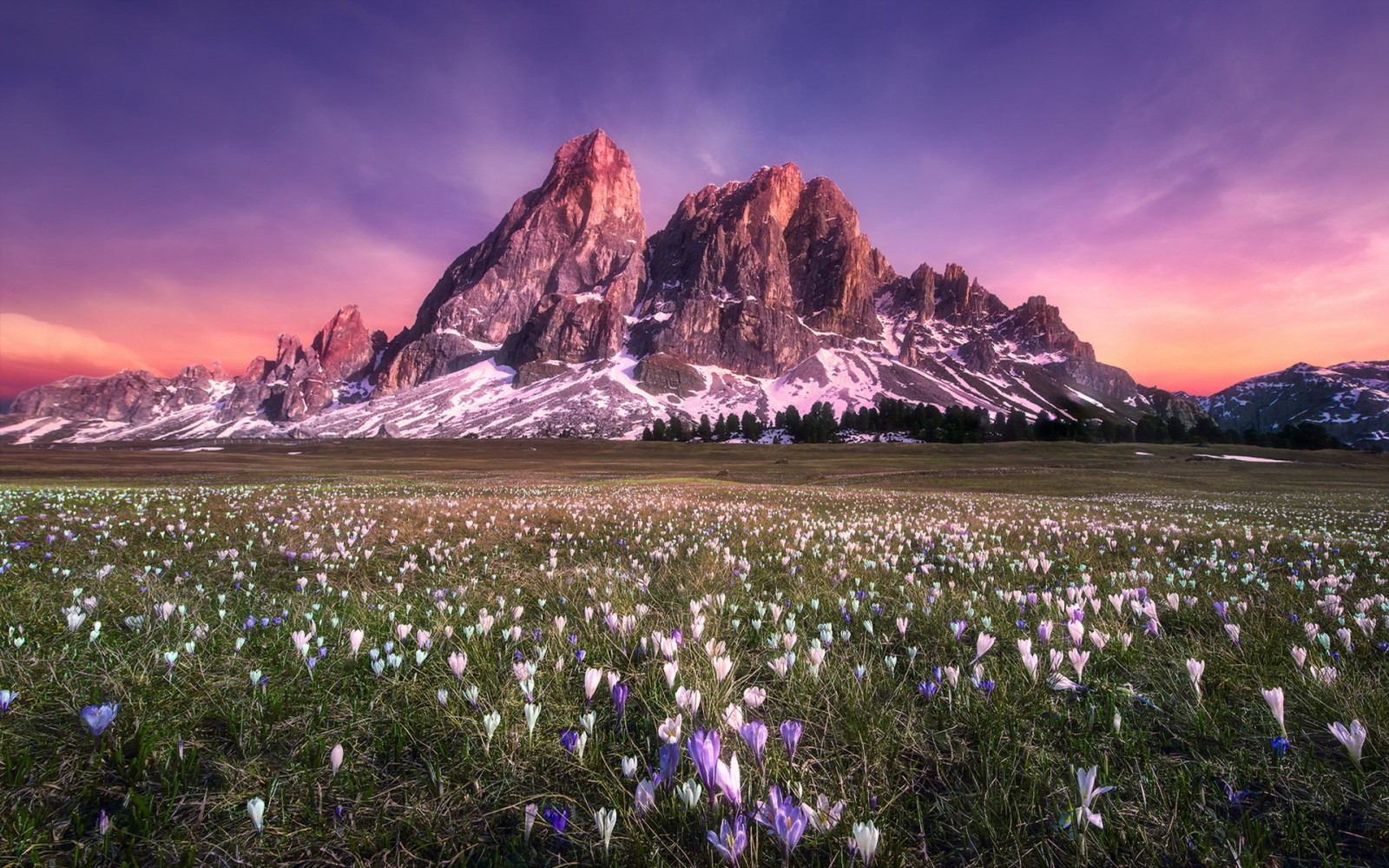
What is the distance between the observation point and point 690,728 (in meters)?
2.46

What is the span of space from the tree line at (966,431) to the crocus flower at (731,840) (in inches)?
6109

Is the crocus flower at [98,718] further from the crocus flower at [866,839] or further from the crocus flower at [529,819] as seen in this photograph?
the crocus flower at [866,839]

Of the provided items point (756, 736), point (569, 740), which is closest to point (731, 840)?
point (756, 736)

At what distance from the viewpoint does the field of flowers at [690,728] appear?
1.84m

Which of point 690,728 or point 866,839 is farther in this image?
point 690,728

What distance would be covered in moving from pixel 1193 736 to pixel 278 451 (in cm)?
12517

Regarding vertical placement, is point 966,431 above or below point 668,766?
above

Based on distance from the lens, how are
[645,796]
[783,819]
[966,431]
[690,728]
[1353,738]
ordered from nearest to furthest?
[783,819]
[645,796]
[1353,738]
[690,728]
[966,431]

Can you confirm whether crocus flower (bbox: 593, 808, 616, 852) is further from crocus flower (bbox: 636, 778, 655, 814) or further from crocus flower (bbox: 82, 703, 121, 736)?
crocus flower (bbox: 82, 703, 121, 736)

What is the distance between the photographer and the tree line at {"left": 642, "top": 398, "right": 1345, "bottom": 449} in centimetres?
14596

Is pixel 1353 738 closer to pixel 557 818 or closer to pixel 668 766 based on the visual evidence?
pixel 668 766

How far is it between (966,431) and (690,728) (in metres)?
163

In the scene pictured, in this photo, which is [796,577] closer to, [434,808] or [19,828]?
[434,808]

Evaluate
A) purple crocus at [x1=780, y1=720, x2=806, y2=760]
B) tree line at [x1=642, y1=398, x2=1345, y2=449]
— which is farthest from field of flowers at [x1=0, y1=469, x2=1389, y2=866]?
tree line at [x1=642, y1=398, x2=1345, y2=449]
